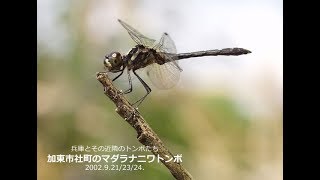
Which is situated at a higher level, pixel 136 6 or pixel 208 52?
pixel 136 6

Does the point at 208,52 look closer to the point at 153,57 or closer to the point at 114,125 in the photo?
the point at 153,57

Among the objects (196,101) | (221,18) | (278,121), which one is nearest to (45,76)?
(196,101)

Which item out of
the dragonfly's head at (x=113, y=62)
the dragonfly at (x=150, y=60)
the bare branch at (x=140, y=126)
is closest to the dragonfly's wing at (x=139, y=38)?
the dragonfly at (x=150, y=60)

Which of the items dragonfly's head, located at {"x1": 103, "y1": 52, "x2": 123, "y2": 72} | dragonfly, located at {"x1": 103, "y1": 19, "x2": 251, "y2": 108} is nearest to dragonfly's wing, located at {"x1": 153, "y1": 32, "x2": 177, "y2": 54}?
dragonfly, located at {"x1": 103, "y1": 19, "x2": 251, "y2": 108}

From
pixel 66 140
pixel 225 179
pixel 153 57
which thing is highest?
pixel 153 57

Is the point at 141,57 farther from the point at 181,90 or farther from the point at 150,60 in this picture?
the point at 181,90
